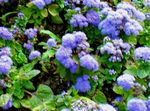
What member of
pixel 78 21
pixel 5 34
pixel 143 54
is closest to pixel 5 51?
pixel 5 34

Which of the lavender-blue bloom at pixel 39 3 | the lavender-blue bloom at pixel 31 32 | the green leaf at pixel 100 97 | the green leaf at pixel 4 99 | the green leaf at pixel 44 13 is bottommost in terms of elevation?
the green leaf at pixel 100 97

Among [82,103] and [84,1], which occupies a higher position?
[84,1]

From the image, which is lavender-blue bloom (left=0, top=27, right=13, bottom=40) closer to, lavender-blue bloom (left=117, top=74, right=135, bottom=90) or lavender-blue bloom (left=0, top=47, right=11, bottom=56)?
lavender-blue bloom (left=0, top=47, right=11, bottom=56)

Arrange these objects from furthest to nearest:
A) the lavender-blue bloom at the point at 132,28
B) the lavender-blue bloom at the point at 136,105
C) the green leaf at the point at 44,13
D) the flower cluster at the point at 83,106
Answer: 1. the green leaf at the point at 44,13
2. the lavender-blue bloom at the point at 132,28
3. the lavender-blue bloom at the point at 136,105
4. the flower cluster at the point at 83,106

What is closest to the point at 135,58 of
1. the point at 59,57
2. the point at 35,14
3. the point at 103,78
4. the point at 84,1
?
the point at 103,78

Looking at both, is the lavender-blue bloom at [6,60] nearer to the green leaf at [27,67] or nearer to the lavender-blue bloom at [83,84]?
the green leaf at [27,67]

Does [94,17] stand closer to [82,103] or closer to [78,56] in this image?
[78,56]

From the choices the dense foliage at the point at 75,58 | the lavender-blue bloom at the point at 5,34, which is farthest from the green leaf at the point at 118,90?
the lavender-blue bloom at the point at 5,34

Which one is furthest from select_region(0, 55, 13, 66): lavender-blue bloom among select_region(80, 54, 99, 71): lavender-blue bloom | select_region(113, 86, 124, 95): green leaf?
select_region(113, 86, 124, 95): green leaf

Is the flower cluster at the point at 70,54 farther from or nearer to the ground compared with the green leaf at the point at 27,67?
farther from the ground
